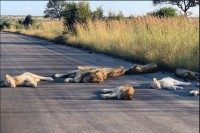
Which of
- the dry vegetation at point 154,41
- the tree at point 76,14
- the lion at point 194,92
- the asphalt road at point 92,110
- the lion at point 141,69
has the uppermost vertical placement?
the tree at point 76,14

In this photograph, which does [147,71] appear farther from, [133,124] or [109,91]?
[133,124]

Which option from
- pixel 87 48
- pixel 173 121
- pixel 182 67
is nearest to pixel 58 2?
pixel 87 48

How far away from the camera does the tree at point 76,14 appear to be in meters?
31.8

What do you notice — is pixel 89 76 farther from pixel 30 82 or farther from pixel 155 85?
pixel 155 85

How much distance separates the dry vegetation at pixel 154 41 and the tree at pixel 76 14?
7351 millimetres

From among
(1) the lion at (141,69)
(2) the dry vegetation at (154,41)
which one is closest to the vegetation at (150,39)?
(2) the dry vegetation at (154,41)

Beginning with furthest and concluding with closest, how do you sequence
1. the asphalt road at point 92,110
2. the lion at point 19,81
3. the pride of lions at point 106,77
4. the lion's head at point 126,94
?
1. the lion at point 19,81
2. the pride of lions at point 106,77
3. the lion's head at point 126,94
4. the asphalt road at point 92,110

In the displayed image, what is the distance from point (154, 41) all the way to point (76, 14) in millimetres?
16333

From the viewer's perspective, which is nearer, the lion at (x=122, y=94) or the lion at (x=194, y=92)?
the lion at (x=122, y=94)

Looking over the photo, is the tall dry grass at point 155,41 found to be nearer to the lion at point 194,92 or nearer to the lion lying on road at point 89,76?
the lion lying on road at point 89,76

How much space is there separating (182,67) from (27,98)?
5361mm

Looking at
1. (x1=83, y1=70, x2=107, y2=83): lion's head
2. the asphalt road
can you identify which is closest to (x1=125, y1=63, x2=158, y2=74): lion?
the asphalt road

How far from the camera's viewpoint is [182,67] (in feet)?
41.6

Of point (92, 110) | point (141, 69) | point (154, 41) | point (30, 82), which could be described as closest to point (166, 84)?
point (141, 69)
